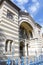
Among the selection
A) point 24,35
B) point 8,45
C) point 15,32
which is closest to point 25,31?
point 24,35

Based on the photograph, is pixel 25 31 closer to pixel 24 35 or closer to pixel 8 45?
pixel 24 35

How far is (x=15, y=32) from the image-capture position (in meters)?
10.4

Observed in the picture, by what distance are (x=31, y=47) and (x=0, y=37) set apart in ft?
22.6

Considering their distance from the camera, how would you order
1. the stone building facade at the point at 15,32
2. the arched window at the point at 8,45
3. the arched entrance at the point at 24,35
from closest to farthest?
the stone building facade at the point at 15,32 < the arched window at the point at 8,45 < the arched entrance at the point at 24,35

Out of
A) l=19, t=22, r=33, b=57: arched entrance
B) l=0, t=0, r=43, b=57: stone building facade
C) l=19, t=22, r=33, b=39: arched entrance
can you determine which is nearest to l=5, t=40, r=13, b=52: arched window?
l=0, t=0, r=43, b=57: stone building facade

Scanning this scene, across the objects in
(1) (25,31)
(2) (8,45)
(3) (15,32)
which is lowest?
(2) (8,45)

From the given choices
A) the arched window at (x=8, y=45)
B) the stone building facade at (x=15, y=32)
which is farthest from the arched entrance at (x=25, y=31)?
the arched window at (x=8, y=45)

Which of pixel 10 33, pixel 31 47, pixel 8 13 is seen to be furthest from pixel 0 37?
pixel 31 47

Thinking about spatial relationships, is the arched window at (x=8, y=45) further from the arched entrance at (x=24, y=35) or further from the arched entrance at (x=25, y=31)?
the arched entrance at (x=25, y=31)

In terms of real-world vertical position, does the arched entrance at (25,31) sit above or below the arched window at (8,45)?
above

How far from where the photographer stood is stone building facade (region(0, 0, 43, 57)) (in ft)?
29.8

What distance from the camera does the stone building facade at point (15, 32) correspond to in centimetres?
907

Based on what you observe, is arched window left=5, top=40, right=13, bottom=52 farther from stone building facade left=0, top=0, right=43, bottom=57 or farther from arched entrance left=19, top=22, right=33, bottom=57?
arched entrance left=19, top=22, right=33, bottom=57

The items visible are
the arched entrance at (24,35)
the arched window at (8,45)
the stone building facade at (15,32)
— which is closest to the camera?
the stone building facade at (15,32)
